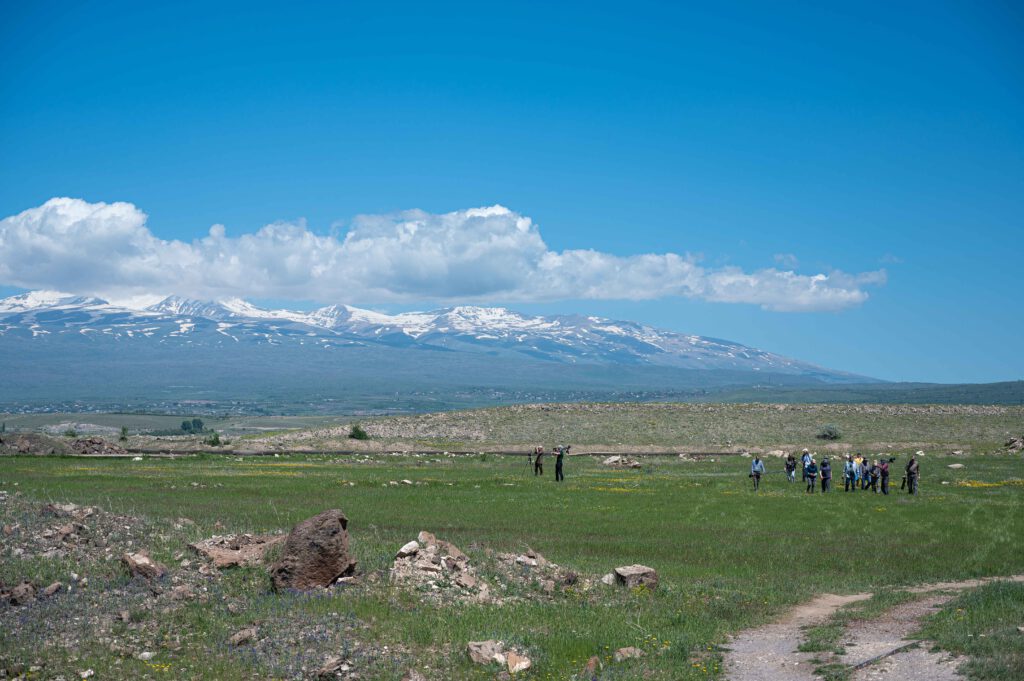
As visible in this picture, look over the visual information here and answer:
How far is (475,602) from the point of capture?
20.8 metres

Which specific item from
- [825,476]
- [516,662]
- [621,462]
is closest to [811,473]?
[825,476]

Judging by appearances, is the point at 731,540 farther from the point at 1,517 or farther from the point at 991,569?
the point at 1,517

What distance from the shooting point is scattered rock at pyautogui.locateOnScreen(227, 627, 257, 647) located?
57.1 ft

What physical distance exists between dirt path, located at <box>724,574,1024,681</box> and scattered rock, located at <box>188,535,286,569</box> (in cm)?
→ 1171

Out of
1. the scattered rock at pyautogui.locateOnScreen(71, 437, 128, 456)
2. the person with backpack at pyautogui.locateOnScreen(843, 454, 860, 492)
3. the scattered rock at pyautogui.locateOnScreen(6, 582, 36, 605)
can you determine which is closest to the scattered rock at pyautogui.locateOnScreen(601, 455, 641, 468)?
the person with backpack at pyautogui.locateOnScreen(843, 454, 860, 492)

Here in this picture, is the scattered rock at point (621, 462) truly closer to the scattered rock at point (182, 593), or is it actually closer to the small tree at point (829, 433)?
the small tree at point (829, 433)

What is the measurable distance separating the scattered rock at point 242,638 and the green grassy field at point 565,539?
0.99 feet

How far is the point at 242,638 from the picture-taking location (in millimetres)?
17469

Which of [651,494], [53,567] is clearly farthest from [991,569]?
[53,567]

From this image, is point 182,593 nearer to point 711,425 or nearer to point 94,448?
point 94,448

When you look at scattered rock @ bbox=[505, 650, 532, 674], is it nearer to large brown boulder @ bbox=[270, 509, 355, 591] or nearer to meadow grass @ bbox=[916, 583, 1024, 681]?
large brown boulder @ bbox=[270, 509, 355, 591]

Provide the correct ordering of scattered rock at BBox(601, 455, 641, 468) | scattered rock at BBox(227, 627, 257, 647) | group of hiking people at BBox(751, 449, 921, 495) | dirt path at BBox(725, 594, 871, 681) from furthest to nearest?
scattered rock at BBox(601, 455, 641, 468)
group of hiking people at BBox(751, 449, 921, 495)
scattered rock at BBox(227, 627, 257, 647)
dirt path at BBox(725, 594, 871, 681)

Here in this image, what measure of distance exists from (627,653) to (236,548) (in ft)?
36.6

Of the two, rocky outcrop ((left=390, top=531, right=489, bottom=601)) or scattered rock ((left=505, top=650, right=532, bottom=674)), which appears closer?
scattered rock ((left=505, top=650, right=532, bottom=674))
